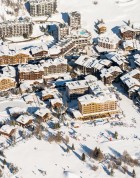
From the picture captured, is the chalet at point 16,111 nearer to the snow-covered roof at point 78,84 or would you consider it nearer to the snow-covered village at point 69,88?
the snow-covered village at point 69,88

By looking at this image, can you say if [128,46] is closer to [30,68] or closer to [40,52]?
[40,52]

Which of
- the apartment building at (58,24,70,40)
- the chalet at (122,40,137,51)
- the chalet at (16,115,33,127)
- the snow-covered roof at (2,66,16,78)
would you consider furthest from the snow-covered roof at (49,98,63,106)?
the chalet at (122,40,137,51)

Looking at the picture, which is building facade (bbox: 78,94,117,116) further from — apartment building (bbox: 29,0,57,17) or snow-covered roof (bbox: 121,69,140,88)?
apartment building (bbox: 29,0,57,17)

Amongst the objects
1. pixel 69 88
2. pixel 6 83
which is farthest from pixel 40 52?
pixel 69 88

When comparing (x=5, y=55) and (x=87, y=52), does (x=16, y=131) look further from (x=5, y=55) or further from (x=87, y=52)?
(x=87, y=52)

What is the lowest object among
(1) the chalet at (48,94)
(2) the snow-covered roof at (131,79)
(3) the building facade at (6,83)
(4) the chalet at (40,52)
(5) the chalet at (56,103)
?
(5) the chalet at (56,103)

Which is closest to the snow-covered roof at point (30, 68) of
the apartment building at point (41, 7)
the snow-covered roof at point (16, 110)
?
the snow-covered roof at point (16, 110)
